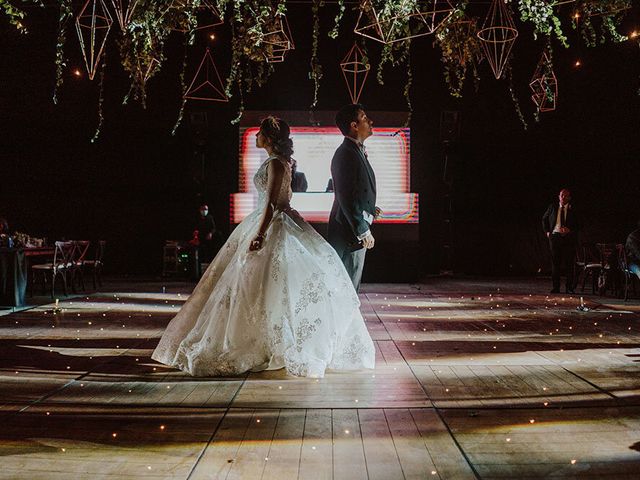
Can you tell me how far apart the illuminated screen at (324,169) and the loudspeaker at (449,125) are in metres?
1.26

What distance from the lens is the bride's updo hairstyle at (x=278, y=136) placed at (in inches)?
164

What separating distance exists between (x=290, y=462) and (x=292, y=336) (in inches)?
59.7

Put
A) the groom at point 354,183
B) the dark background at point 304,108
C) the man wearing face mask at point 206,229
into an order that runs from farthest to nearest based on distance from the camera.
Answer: the dark background at point 304,108 < the man wearing face mask at point 206,229 < the groom at point 354,183

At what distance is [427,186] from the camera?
46.1 feet

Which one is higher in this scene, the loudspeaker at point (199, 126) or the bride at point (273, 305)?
the loudspeaker at point (199, 126)

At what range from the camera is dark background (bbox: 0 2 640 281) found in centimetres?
1348

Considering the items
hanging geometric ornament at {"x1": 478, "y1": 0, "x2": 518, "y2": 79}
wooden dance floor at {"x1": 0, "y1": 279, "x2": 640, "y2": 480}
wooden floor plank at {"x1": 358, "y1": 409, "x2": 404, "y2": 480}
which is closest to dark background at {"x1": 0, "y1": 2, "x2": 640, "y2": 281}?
hanging geometric ornament at {"x1": 478, "y1": 0, "x2": 518, "y2": 79}

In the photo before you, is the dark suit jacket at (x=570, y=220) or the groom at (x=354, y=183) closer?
the groom at (x=354, y=183)

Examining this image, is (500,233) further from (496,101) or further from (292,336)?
(292,336)

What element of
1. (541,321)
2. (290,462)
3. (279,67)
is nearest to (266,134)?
(290,462)

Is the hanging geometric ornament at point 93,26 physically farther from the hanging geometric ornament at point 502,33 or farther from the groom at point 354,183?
the hanging geometric ornament at point 502,33

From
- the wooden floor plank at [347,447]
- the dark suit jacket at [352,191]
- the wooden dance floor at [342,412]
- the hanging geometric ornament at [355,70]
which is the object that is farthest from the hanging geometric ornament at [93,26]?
the wooden floor plank at [347,447]

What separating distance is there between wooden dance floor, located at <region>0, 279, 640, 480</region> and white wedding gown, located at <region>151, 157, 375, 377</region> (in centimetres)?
13

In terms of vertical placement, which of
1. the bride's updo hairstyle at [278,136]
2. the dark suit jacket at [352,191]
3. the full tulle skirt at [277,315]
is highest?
the bride's updo hairstyle at [278,136]
